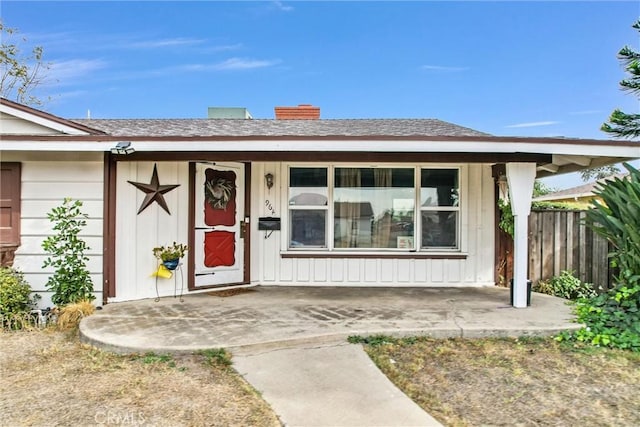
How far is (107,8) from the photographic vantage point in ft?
33.2

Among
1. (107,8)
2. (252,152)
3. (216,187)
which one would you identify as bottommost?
(216,187)

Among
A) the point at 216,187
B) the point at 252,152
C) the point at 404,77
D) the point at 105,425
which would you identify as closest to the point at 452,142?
the point at 252,152

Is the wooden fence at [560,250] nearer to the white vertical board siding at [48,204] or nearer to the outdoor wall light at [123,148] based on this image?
the outdoor wall light at [123,148]

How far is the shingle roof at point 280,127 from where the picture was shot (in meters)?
6.65

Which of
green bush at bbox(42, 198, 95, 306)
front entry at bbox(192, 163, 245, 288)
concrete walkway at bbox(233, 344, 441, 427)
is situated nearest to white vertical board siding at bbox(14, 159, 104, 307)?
green bush at bbox(42, 198, 95, 306)

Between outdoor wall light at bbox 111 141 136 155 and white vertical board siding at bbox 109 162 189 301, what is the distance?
0.65m

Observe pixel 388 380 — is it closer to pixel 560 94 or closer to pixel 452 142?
pixel 452 142

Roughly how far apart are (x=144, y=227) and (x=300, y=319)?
275cm

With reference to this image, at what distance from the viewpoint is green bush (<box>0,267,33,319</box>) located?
4898 mm

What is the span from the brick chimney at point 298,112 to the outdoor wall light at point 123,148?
501 centimetres

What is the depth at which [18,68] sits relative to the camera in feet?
52.0

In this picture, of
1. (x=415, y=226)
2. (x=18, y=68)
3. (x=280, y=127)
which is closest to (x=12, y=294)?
(x=280, y=127)

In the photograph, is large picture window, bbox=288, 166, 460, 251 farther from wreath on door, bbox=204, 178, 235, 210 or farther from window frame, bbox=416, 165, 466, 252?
wreath on door, bbox=204, 178, 235, 210

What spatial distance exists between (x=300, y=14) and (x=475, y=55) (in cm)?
620
